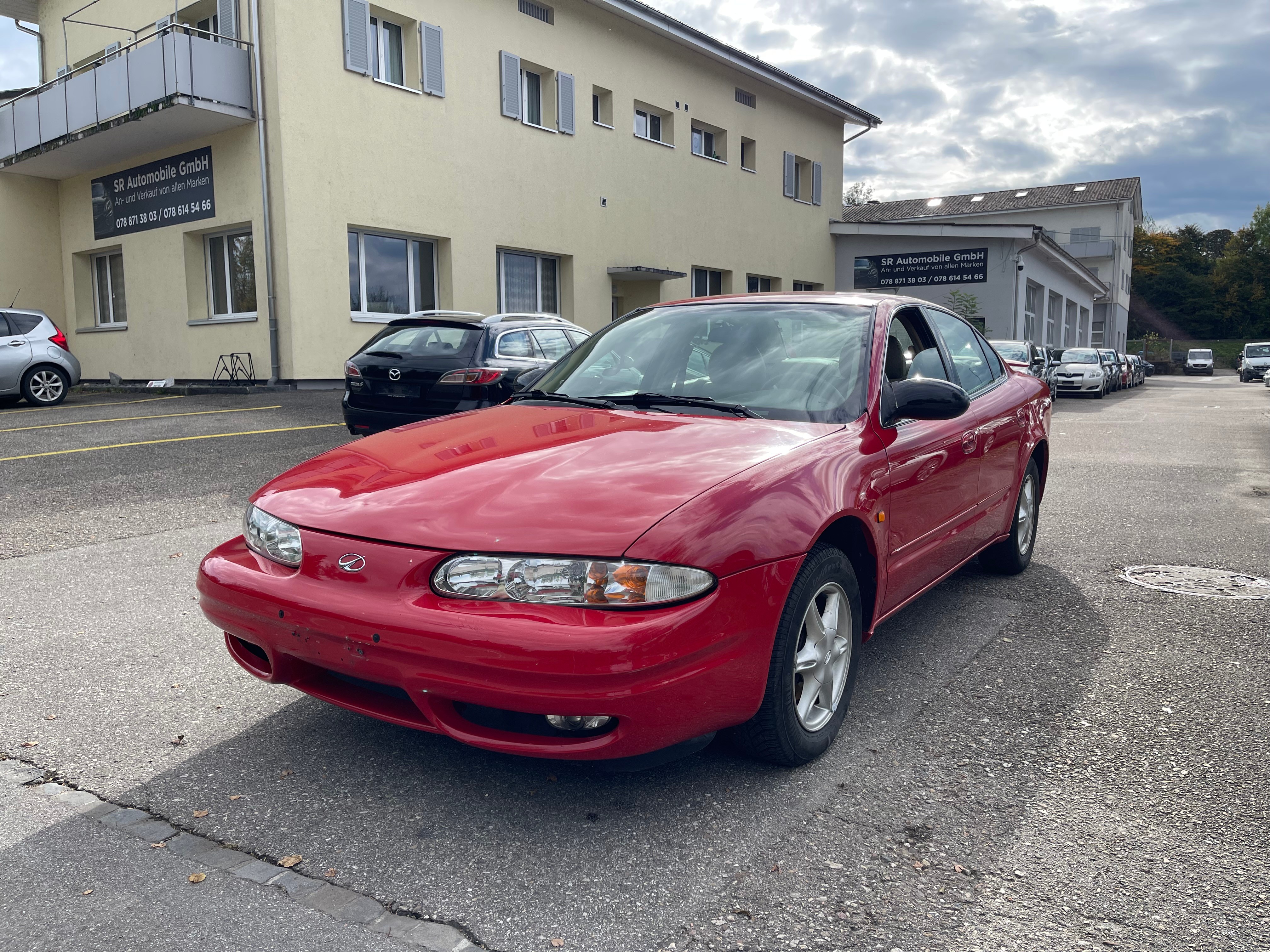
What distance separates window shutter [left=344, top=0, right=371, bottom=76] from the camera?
Result: 16406mm

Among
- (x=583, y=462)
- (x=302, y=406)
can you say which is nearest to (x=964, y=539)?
(x=583, y=462)

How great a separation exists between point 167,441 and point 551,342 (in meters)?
4.16

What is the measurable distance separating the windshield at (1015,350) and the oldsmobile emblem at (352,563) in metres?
20.8

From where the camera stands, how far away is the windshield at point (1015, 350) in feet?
71.1

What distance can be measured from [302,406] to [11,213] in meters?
10.6

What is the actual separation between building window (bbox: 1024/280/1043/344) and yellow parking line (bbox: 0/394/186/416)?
26535 millimetres

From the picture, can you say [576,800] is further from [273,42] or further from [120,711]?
[273,42]

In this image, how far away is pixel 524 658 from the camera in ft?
7.70

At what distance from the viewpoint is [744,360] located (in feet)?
12.4

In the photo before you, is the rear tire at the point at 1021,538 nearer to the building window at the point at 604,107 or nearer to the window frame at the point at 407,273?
the window frame at the point at 407,273

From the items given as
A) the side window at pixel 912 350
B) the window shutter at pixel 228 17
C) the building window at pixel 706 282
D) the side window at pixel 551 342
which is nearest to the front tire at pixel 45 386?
the window shutter at pixel 228 17

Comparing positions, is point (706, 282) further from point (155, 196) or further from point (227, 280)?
point (155, 196)

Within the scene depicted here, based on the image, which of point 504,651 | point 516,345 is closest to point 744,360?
point 504,651

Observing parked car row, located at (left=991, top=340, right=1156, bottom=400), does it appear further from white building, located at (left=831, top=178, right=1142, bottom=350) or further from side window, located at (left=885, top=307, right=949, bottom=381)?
white building, located at (left=831, top=178, right=1142, bottom=350)
